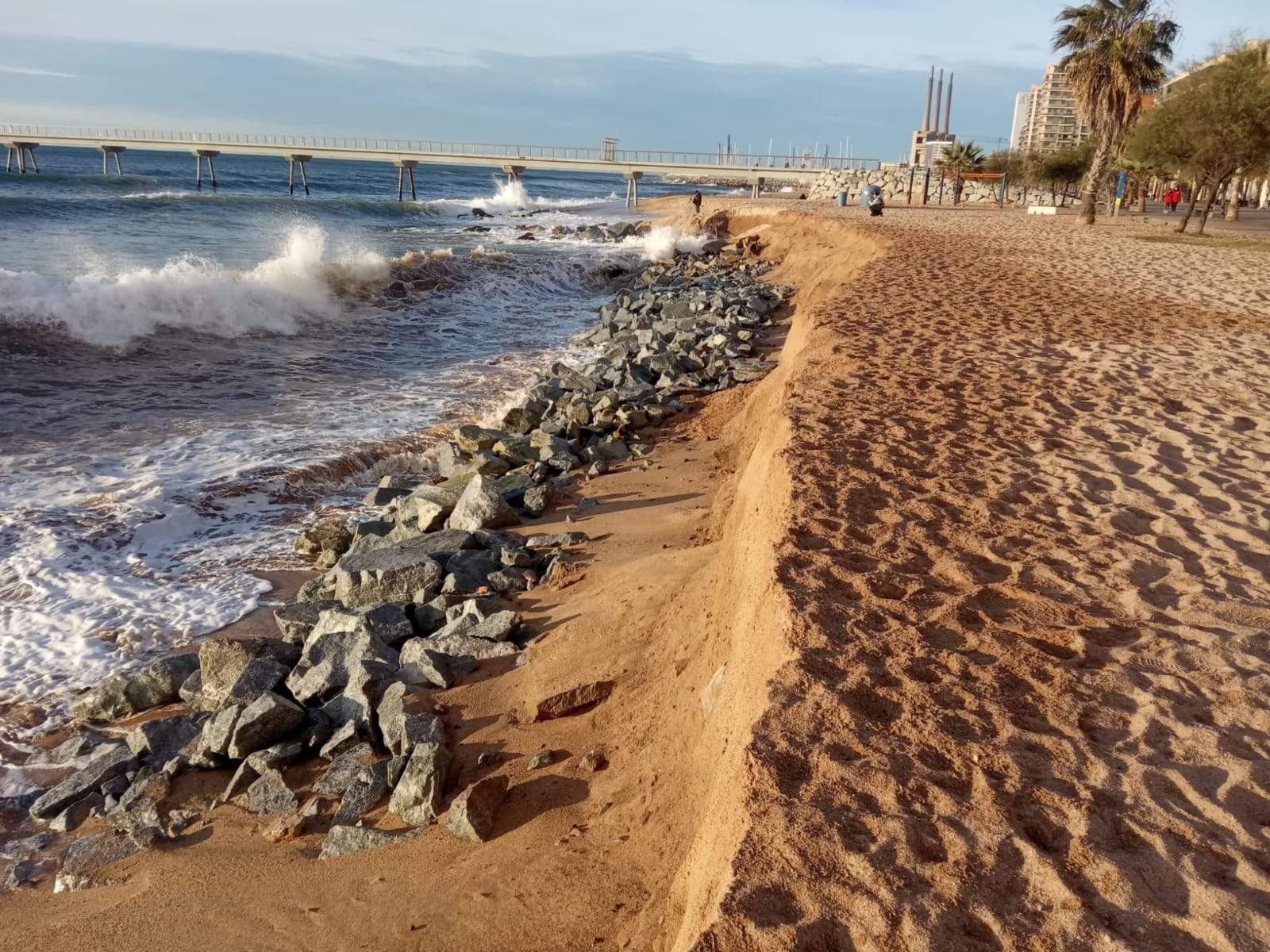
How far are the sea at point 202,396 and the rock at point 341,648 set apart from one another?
112 centimetres

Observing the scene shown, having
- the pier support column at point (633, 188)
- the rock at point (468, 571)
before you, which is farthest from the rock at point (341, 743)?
the pier support column at point (633, 188)

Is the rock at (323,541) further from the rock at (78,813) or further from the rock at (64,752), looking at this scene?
the rock at (78,813)

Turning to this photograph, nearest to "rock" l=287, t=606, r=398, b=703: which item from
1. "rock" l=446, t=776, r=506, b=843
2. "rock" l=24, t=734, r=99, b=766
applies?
"rock" l=24, t=734, r=99, b=766

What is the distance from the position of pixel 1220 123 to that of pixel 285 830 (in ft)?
87.3

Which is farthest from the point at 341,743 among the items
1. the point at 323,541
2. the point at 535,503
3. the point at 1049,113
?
the point at 1049,113

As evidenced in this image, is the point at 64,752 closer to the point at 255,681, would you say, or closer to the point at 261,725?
the point at 255,681

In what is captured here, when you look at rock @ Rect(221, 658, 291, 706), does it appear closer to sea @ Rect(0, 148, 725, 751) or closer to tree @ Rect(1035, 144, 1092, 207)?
sea @ Rect(0, 148, 725, 751)

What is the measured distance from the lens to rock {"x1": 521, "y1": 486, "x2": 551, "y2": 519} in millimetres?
6891

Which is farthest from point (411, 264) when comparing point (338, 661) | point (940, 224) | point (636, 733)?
A: point (636, 733)

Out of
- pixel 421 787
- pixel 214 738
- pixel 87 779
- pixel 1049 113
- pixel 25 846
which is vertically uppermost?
pixel 1049 113

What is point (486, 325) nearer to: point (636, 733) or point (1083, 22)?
point (636, 733)

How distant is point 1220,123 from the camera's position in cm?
2183

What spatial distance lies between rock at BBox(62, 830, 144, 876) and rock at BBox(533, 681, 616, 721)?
1824mm

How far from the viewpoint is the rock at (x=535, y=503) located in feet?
22.6
